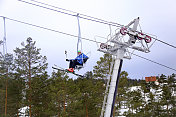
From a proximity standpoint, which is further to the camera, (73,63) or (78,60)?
(73,63)

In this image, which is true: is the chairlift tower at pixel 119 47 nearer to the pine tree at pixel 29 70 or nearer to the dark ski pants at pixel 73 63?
the dark ski pants at pixel 73 63

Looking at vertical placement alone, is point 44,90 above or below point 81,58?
below

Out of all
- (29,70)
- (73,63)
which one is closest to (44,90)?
(29,70)

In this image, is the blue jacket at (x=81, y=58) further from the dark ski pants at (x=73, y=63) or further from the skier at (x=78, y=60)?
the dark ski pants at (x=73, y=63)

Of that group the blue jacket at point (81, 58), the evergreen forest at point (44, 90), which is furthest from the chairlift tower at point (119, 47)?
the evergreen forest at point (44, 90)

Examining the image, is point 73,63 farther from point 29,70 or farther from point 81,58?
point 29,70

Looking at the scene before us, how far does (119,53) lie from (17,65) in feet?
50.4

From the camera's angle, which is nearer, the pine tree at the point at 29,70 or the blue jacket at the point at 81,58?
the blue jacket at the point at 81,58

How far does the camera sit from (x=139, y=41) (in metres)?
10.2

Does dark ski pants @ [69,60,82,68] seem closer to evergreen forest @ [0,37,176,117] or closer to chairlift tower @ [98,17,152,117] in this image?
chairlift tower @ [98,17,152,117]

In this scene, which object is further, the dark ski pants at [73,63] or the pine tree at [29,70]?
the pine tree at [29,70]

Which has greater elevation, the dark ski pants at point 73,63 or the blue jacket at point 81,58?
the blue jacket at point 81,58

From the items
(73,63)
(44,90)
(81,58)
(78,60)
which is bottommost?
(44,90)

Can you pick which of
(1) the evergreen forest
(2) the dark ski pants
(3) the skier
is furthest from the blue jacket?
(1) the evergreen forest
